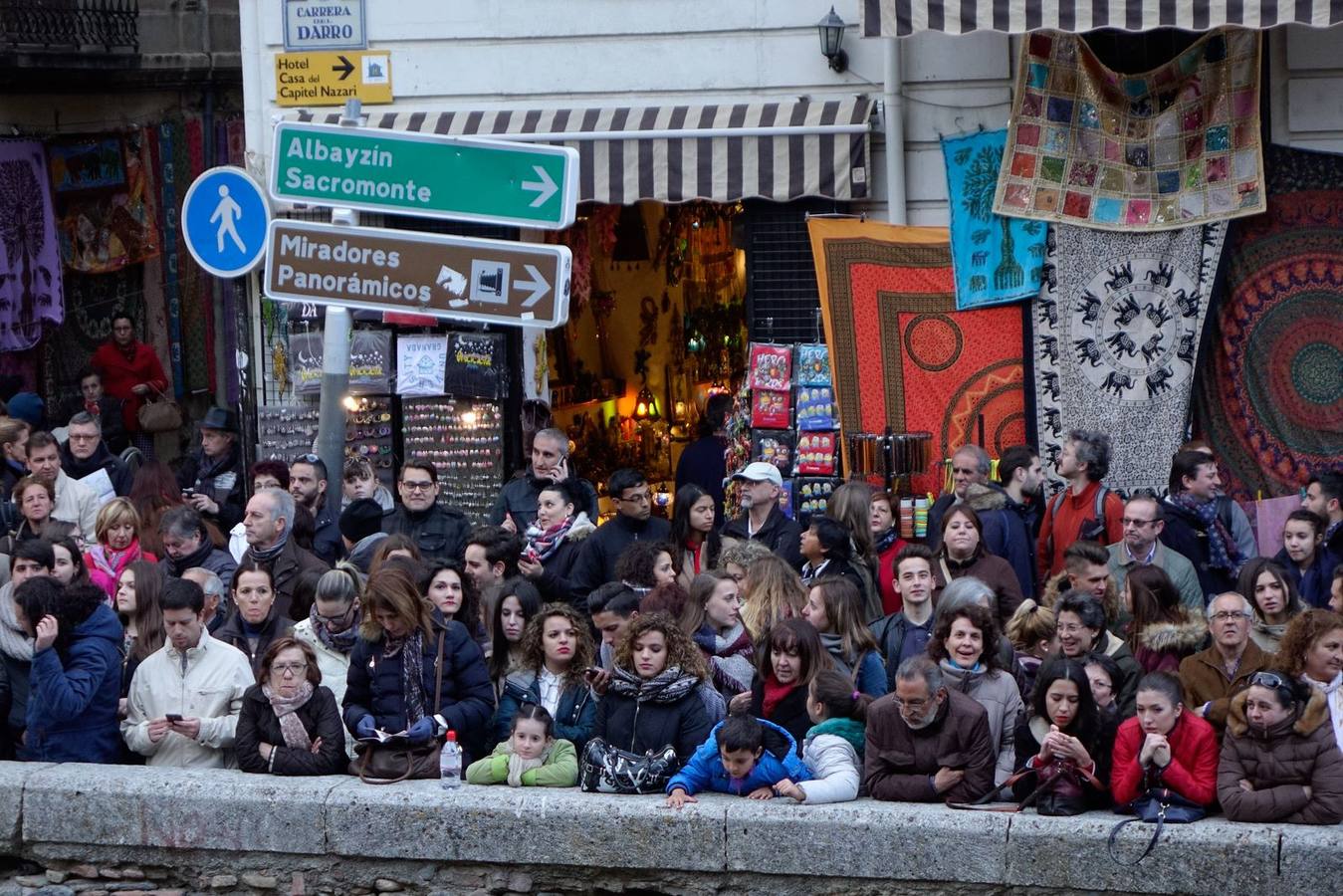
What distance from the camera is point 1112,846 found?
757 centimetres

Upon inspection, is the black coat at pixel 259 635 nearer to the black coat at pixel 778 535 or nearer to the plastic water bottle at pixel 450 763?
the plastic water bottle at pixel 450 763

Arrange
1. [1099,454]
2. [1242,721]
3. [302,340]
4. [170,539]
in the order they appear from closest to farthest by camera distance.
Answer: [1242,721] → [170,539] → [1099,454] → [302,340]

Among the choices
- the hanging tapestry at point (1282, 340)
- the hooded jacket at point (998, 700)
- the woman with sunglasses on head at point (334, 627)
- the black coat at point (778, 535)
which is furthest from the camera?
the hanging tapestry at point (1282, 340)

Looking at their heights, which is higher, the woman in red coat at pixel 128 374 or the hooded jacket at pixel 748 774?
the woman in red coat at pixel 128 374

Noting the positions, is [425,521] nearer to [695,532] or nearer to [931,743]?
[695,532]

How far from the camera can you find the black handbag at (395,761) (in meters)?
8.50

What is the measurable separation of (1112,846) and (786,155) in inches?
253

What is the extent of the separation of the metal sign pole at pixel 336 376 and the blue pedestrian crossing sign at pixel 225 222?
3.26 feet

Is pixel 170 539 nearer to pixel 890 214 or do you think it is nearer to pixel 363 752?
pixel 363 752

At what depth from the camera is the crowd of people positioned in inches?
309

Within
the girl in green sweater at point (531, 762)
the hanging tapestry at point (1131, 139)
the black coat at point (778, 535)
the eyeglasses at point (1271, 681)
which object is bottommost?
the girl in green sweater at point (531, 762)

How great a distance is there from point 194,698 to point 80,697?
1.57 feet

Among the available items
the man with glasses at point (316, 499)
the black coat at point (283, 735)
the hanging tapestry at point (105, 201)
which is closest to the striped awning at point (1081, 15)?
the man with glasses at point (316, 499)

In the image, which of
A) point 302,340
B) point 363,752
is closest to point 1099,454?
point 363,752
